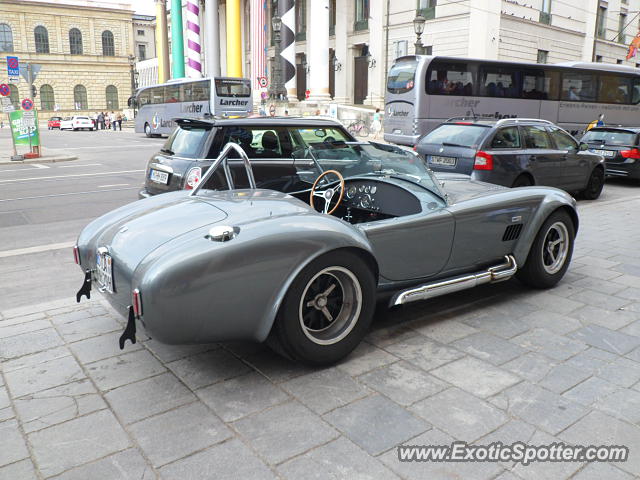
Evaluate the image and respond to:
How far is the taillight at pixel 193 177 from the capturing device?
661 cm

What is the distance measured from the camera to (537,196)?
4516 mm

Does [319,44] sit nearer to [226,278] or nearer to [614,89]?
[614,89]

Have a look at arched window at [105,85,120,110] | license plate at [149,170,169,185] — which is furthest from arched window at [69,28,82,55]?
license plate at [149,170,169,185]

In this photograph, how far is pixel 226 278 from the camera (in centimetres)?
280

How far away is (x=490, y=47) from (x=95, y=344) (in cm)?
3030

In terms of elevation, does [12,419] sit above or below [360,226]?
below

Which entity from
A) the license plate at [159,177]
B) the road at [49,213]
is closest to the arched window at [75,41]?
the road at [49,213]

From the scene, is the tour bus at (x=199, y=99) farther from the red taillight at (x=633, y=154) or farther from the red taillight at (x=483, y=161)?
the red taillight at (x=483, y=161)

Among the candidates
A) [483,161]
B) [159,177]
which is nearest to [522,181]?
[483,161]

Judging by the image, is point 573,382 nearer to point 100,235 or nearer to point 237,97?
point 100,235

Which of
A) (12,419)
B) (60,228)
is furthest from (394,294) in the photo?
(60,228)

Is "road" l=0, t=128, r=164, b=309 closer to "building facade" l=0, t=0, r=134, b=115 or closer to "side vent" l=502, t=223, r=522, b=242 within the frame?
"side vent" l=502, t=223, r=522, b=242

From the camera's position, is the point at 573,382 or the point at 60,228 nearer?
the point at 573,382

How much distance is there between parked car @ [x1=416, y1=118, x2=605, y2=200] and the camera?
884cm
